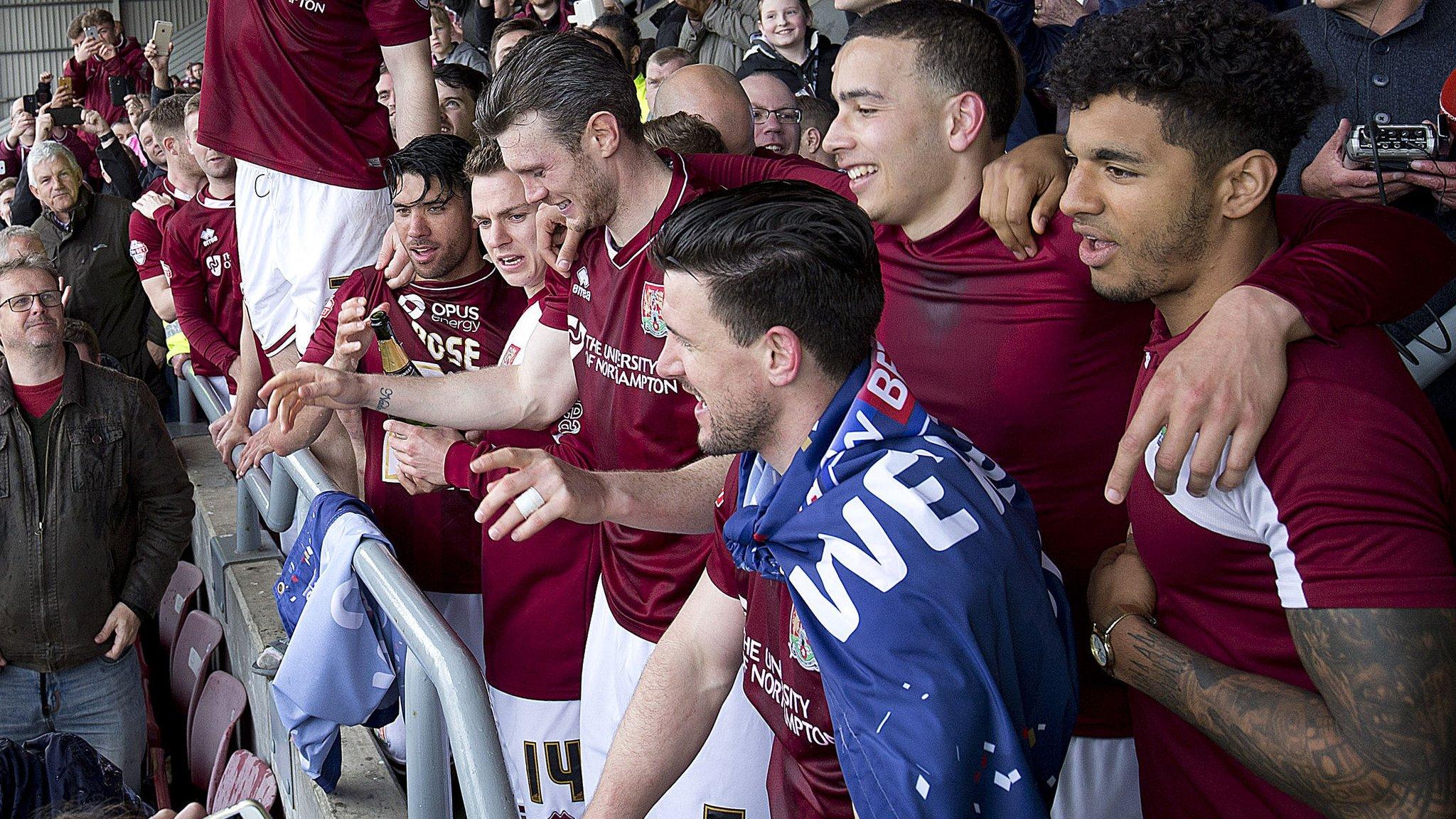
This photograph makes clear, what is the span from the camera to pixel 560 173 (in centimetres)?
280

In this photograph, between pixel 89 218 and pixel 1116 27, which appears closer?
pixel 1116 27

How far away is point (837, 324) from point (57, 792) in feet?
10.1

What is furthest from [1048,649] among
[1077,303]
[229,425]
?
[229,425]

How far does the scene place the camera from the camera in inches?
103

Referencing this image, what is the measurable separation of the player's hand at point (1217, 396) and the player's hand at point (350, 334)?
2.34m

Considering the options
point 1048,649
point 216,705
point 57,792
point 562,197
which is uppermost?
point 562,197

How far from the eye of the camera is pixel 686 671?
2135 mm

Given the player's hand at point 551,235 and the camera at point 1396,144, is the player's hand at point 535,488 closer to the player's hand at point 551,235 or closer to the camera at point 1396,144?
the player's hand at point 551,235

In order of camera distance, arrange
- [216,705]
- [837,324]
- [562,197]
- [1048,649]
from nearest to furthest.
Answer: [1048,649], [837,324], [562,197], [216,705]

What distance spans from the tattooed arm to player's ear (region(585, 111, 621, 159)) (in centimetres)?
182

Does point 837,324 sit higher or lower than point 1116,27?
lower

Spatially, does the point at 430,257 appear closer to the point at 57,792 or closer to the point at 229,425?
the point at 229,425

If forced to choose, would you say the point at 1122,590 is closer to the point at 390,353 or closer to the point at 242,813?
the point at 242,813

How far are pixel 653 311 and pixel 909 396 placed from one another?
1.01 m
